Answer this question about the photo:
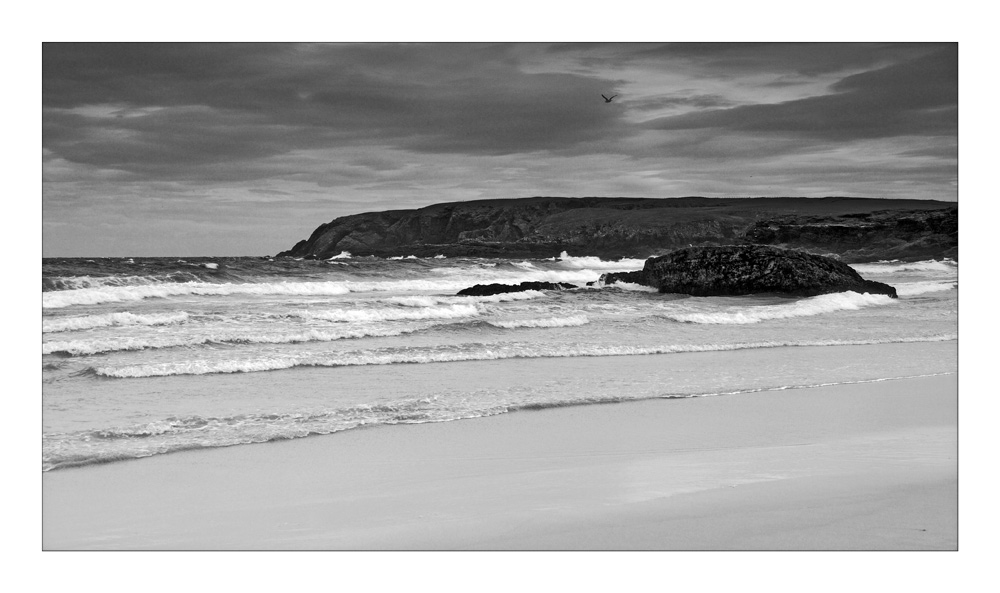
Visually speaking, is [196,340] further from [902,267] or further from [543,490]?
[902,267]

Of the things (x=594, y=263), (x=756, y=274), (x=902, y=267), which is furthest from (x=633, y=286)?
(x=594, y=263)

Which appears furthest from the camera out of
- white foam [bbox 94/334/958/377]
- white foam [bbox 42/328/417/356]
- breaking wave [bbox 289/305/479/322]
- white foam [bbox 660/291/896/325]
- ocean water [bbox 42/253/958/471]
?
white foam [bbox 660/291/896/325]

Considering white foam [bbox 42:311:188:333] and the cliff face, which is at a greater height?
the cliff face

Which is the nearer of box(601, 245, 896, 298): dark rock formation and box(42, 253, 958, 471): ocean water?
box(42, 253, 958, 471): ocean water

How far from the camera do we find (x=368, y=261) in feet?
66.4

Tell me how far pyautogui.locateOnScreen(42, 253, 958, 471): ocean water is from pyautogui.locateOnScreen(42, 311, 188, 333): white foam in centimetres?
5

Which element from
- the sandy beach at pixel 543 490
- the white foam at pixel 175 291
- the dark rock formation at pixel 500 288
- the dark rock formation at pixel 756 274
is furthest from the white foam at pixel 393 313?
the sandy beach at pixel 543 490

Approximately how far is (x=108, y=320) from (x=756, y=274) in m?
10.8

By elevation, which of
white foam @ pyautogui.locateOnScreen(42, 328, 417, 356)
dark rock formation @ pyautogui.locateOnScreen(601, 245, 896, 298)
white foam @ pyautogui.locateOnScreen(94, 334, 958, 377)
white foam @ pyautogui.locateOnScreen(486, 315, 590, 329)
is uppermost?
dark rock formation @ pyautogui.locateOnScreen(601, 245, 896, 298)

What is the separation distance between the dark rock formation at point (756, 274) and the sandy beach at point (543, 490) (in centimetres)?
929

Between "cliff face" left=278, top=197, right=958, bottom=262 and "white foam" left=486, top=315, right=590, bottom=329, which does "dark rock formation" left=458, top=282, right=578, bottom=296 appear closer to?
"cliff face" left=278, top=197, right=958, bottom=262

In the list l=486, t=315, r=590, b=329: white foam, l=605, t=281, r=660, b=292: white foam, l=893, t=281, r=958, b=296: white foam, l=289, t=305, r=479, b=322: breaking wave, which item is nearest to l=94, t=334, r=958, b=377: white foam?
l=486, t=315, r=590, b=329: white foam

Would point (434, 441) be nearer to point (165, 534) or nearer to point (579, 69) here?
point (165, 534)

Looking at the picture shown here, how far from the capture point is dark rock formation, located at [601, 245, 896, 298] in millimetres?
14305
